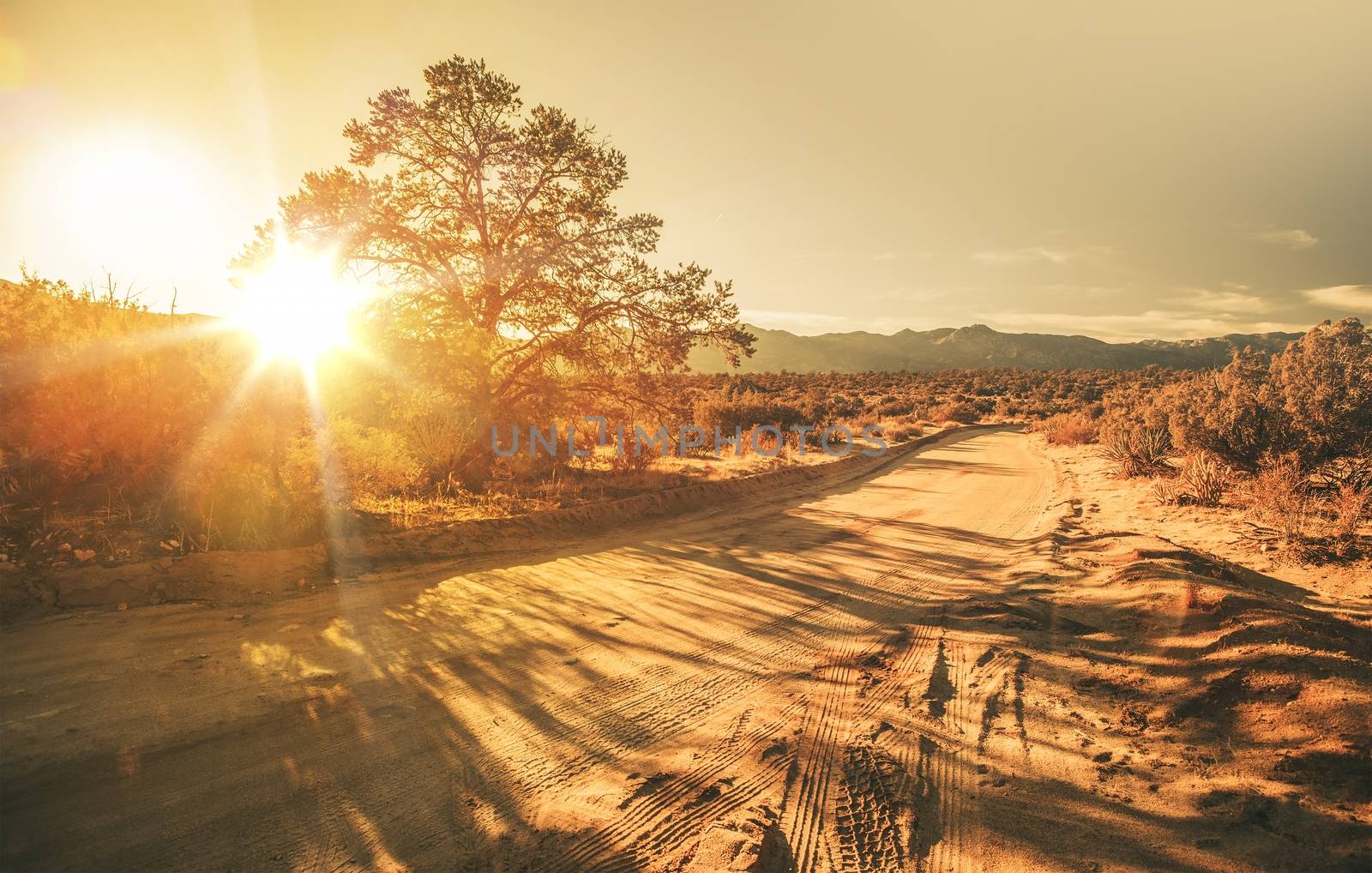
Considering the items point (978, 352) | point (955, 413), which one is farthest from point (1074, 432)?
point (978, 352)

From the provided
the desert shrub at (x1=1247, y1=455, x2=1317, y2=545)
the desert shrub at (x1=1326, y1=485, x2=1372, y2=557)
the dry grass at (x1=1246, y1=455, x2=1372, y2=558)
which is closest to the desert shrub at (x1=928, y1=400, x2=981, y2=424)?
the desert shrub at (x1=1247, y1=455, x2=1317, y2=545)

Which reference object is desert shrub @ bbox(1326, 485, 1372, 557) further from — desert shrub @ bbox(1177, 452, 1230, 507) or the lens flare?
the lens flare

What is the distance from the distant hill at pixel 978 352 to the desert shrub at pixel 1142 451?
11690 centimetres

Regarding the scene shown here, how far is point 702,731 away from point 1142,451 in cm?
1374

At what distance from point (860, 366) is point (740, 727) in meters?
164

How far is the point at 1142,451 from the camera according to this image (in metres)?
12.4

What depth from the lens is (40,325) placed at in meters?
6.43

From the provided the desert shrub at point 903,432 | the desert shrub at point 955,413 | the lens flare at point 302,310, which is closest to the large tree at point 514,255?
the lens flare at point 302,310

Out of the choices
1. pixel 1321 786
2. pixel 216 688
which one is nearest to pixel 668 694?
pixel 216 688

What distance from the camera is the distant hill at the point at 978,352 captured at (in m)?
142

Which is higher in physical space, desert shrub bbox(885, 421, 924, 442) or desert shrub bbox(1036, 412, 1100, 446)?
desert shrub bbox(1036, 412, 1100, 446)

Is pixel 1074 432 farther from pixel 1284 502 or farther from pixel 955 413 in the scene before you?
pixel 1284 502

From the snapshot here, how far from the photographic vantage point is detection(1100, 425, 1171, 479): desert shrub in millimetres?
12105

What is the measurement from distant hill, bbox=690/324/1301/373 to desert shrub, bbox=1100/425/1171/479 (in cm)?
11690
